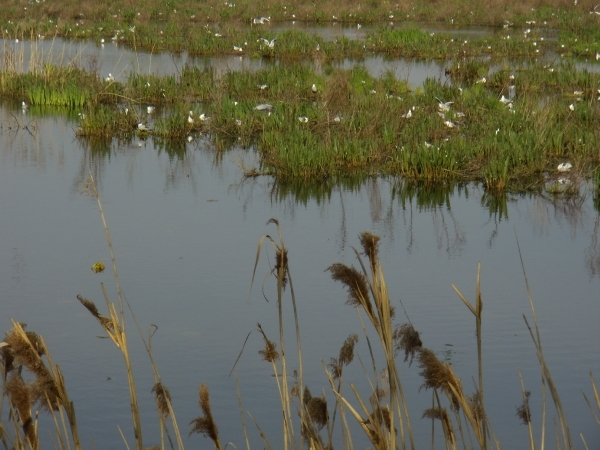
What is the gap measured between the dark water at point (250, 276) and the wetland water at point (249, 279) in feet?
0.04

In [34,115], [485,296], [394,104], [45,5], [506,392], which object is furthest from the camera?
[45,5]

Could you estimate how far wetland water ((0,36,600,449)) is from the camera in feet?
12.5

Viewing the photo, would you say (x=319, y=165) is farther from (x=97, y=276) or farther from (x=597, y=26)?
(x=597, y=26)

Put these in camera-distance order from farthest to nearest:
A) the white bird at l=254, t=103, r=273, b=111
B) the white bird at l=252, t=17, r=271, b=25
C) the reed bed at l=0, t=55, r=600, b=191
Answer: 1. the white bird at l=252, t=17, r=271, b=25
2. the white bird at l=254, t=103, r=273, b=111
3. the reed bed at l=0, t=55, r=600, b=191

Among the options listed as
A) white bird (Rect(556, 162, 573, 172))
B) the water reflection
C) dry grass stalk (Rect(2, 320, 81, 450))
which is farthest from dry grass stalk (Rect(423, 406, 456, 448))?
the water reflection

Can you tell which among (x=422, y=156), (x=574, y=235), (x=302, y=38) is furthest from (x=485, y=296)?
(x=302, y=38)

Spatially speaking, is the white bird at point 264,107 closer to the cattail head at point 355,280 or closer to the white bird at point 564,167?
the white bird at point 564,167

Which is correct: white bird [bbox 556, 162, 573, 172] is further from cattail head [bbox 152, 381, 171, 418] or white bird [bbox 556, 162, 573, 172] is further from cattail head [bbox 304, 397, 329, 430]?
cattail head [bbox 152, 381, 171, 418]

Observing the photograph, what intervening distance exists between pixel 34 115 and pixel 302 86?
3076mm

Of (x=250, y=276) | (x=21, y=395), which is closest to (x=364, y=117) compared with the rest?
(x=250, y=276)

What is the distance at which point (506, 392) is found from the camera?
151 inches

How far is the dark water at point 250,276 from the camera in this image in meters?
3.83

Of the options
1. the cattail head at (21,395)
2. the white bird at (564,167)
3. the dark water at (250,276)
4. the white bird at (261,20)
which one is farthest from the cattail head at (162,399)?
the white bird at (261,20)

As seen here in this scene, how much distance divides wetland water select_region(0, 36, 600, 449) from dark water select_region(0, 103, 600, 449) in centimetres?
1
